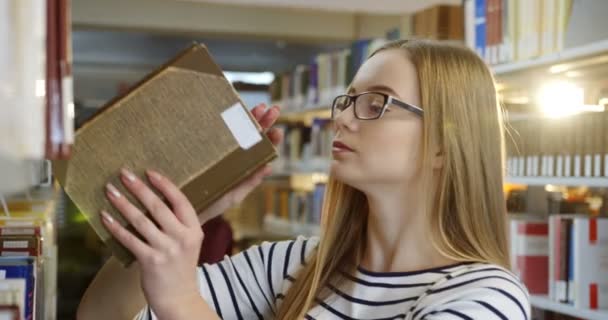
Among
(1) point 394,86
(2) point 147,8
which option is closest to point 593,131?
(1) point 394,86

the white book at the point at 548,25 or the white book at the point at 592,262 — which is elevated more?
the white book at the point at 548,25

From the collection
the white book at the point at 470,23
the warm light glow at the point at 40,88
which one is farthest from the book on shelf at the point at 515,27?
the warm light glow at the point at 40,88

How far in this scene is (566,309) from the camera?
2.57 m

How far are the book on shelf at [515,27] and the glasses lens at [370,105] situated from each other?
4.86 feet

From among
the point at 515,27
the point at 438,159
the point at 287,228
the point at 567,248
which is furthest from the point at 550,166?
the point at 287,228

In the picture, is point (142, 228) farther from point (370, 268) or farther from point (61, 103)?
point (370, 268)

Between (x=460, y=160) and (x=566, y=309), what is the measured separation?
57.9 inches

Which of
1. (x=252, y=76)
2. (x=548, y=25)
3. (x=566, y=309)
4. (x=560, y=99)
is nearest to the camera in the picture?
(x=566, y=309)

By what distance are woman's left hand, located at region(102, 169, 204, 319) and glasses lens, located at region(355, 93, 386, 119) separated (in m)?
0.50

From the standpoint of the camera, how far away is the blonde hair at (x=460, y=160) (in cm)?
133

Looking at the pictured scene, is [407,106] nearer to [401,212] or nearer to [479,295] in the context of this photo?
[401,212]

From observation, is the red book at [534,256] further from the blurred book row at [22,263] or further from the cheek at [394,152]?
the blurred book row at [22,263]

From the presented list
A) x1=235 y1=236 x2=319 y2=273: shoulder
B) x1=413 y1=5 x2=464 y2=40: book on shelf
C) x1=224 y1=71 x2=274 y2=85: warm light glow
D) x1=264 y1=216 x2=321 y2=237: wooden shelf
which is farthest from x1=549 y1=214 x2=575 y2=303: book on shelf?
x1=224 y1=71 x2=274 y2=85: warm light glow

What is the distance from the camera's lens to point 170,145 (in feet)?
3.13
